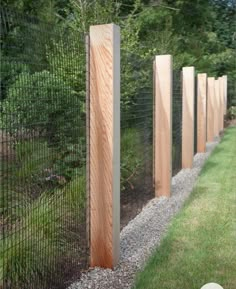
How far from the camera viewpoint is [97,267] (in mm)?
3475

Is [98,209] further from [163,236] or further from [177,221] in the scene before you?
[177,221]

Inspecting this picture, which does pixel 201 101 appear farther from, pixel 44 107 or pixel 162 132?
pixel 44 107

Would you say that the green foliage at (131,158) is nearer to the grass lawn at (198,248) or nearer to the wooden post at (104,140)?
the grass lawn at (198,248)

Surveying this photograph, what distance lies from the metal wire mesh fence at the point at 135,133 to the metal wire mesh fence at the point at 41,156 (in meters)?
1.38

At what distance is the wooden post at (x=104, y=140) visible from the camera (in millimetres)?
3354

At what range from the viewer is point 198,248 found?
3.94m

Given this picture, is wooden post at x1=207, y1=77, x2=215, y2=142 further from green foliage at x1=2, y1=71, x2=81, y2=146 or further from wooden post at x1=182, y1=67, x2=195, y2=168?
green foliage at x1=2, y1=71, x2=81, y2=146

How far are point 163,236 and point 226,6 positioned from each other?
98.3 ft

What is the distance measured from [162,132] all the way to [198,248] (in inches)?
91.1

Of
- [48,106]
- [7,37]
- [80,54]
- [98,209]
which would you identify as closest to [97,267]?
[98,209]

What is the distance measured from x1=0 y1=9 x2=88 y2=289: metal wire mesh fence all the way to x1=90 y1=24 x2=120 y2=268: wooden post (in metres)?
0.09

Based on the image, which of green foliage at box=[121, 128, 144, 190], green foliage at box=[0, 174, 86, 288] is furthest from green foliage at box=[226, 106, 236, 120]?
green foliage at box=[0, 174, 86, 288]

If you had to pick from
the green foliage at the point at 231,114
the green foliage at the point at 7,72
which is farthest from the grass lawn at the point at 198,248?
the green foliage at the point at 231,114

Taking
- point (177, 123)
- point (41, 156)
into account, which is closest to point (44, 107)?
point (41, 156)
